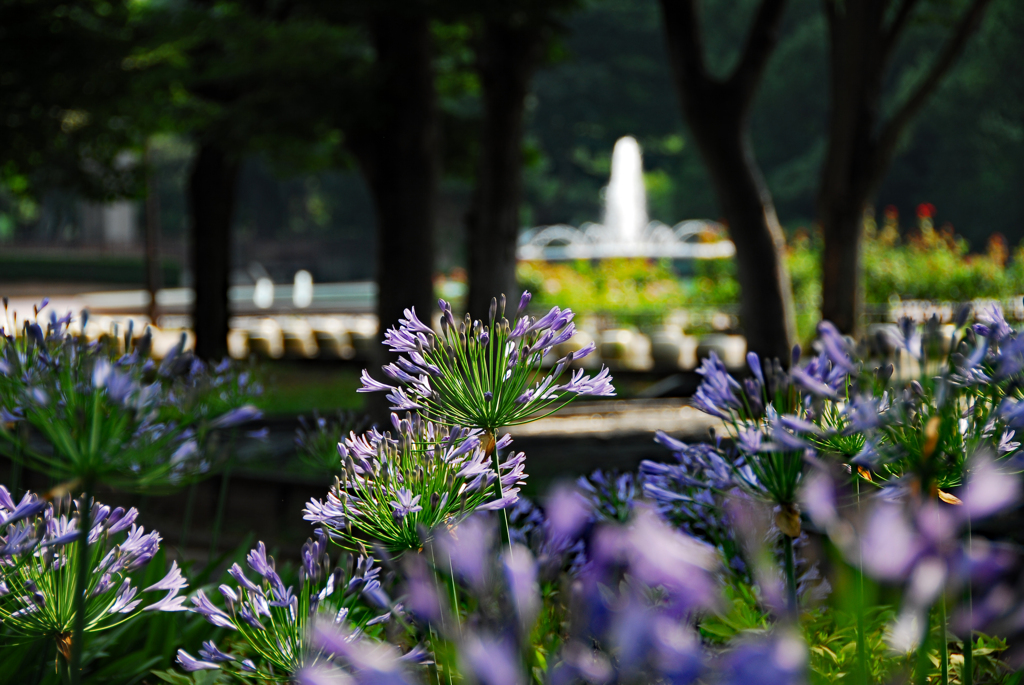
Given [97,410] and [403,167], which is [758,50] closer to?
[403,167]

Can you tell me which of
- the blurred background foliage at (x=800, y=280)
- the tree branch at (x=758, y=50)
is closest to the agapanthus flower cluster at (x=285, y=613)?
the tree branch at (x=758, y=50)

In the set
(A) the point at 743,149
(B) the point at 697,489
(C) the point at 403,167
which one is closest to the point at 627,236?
(A) the point at 743,149

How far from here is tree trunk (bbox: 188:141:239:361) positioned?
1339cm

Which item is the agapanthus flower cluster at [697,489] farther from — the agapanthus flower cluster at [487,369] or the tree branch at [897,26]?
the tree branch at [897,26]

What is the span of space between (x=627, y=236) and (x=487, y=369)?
97.0 ft

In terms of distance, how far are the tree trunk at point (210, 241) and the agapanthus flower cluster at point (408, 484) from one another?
12478mm

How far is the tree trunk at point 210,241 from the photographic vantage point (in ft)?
43.9

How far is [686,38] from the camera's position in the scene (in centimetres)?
1002

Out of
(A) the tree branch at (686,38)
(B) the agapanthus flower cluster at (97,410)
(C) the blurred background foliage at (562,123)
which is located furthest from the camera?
(A) the tree branch at (686,38)

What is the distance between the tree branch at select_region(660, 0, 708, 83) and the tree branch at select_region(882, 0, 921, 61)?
296 cm

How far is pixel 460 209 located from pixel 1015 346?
49.1 meters

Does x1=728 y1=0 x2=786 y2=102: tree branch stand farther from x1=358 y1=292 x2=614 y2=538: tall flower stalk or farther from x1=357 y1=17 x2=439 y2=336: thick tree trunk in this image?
x1=358 y1=292 x2=614 y2=538: tall flower stalk

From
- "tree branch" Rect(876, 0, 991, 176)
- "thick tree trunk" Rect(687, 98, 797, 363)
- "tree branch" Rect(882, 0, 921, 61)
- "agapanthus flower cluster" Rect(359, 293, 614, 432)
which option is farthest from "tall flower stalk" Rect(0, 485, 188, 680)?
"tree branch" Rect(882, 0, 921, 61)

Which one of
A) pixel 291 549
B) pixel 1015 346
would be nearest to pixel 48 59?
pixel 291 549
